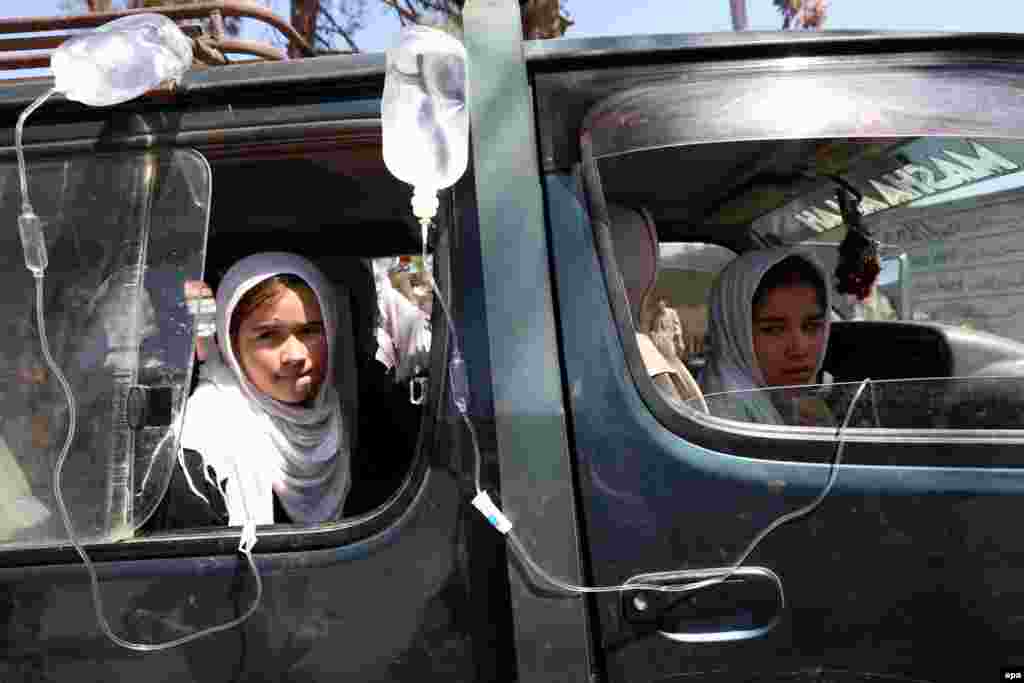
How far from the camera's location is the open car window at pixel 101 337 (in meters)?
1.29

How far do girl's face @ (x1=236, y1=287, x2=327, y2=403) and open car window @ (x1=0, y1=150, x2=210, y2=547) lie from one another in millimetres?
321

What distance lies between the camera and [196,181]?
1378 mm

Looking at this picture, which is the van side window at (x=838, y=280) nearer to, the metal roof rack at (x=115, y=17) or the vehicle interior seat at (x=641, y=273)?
the vehicle interior seat at (x=641, y=273)

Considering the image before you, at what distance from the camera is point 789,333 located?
178cm

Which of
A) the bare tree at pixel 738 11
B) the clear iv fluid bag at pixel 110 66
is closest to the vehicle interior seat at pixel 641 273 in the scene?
the clear iv fluid bag at pixel 110 66

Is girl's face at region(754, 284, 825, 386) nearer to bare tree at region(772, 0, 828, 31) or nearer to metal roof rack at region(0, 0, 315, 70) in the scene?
metal roof rack at region(0, 0, 315, 70)

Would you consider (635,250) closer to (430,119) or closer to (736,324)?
(736,324)

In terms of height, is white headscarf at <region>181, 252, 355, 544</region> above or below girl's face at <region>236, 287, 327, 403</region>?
below

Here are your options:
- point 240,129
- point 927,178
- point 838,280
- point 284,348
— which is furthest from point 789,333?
point 240,129

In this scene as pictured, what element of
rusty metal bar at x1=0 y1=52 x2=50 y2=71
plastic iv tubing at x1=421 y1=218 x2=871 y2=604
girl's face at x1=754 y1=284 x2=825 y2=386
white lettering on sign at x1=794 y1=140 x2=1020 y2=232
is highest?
rusty metal bar at x1=0 y1=52 x2=50 y2=71

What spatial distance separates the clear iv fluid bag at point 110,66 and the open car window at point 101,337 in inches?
4.6

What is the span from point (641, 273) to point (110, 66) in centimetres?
101

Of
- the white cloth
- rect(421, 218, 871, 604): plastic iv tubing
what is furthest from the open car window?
the white cloth

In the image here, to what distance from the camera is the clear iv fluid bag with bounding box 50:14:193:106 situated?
1.29 m
